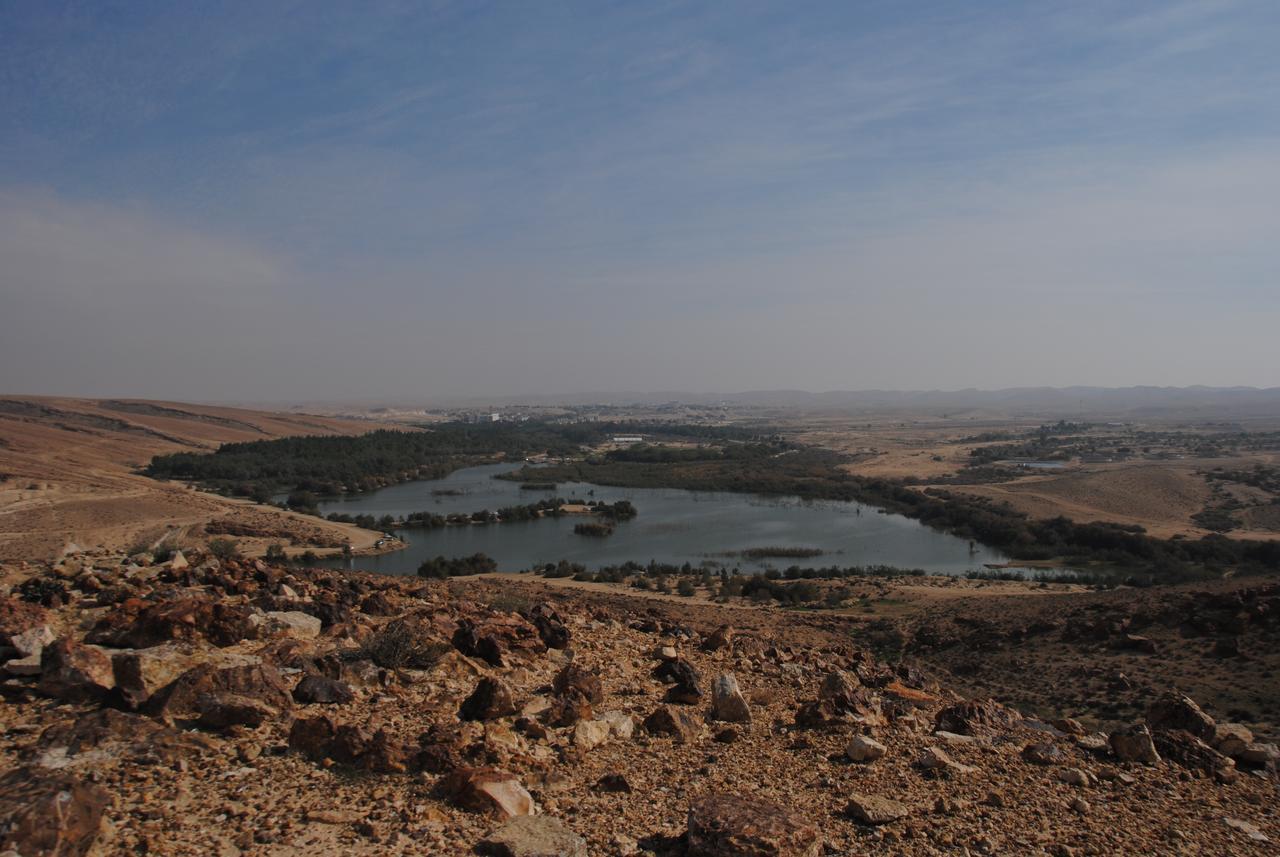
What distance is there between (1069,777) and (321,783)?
5504 millimetres

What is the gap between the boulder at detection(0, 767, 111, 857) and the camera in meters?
3.28

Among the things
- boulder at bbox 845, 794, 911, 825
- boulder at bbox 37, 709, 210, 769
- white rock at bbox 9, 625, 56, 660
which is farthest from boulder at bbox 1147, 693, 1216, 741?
white rock at bbox 9, 625, 56, 660

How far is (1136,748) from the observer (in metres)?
6.36

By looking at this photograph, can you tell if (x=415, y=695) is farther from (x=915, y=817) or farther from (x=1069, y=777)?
(x=1069, y=777)

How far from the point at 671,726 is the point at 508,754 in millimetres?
1600

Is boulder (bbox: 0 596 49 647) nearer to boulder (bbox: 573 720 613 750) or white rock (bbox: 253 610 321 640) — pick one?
white rock (bbox: 253 610 321 640)

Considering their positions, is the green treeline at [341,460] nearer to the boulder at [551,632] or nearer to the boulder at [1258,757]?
the boulder at [551,632]

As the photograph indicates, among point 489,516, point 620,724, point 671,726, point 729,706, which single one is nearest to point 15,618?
point 620,724

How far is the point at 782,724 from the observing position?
22.3 feet

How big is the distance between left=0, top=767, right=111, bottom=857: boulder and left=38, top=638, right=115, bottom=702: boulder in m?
1.57

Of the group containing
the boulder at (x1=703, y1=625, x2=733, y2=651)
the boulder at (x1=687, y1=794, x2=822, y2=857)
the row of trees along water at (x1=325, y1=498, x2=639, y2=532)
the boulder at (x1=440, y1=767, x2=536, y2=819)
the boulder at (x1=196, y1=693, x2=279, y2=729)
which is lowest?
the row of trees along water at (x1=325, y1=498, x2=639, y2=532)

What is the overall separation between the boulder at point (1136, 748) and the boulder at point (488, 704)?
5.28m

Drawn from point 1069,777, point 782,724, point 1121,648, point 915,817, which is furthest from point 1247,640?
point 915,817

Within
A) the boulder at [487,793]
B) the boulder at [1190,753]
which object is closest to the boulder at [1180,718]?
the boulder at [1190,753]
